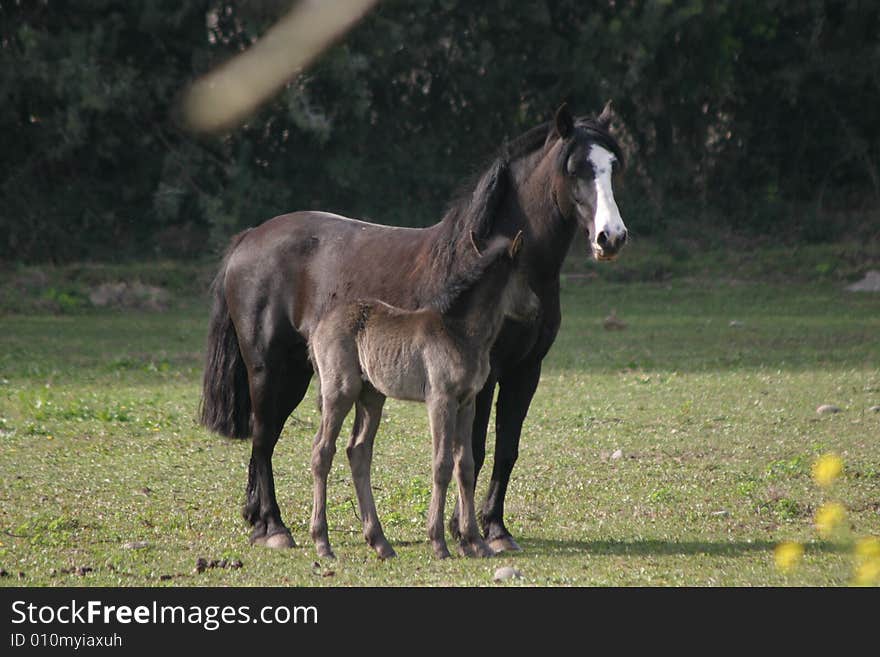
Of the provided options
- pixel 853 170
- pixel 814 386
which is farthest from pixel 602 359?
pixel 853 170

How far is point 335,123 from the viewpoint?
2338cm

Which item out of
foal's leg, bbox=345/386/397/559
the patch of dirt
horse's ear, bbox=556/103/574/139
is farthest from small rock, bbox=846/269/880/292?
foal's leg, bbox=345/386/397/559

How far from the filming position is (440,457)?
23.2ft

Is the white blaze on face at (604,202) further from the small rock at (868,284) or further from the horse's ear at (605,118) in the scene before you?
the small rock at (868,284)

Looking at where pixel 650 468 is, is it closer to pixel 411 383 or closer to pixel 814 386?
pixel 411 383

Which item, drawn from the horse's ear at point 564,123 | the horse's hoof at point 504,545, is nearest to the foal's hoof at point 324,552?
the horse's hoof at point 504,545

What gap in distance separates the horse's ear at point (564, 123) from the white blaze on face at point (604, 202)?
7.4 inches

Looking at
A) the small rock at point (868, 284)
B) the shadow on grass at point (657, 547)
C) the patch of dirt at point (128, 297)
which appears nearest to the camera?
the shadow on grass at point (657, 547)

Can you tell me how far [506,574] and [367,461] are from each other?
1255 millimetres

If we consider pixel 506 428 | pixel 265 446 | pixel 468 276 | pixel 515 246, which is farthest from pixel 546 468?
pixel 515 246

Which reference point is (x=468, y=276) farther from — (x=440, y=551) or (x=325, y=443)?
(x=440, y=551)

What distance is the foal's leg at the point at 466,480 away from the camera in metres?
7.20

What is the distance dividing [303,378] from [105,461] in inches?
111

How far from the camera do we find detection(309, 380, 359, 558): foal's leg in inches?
287
